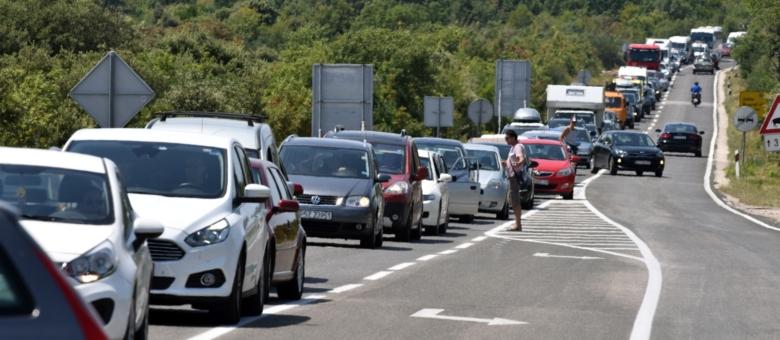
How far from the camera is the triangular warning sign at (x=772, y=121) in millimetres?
39250

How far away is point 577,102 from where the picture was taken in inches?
2859

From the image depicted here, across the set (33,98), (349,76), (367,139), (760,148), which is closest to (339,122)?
(349,76)

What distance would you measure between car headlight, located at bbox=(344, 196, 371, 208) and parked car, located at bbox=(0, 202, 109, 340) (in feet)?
60.8

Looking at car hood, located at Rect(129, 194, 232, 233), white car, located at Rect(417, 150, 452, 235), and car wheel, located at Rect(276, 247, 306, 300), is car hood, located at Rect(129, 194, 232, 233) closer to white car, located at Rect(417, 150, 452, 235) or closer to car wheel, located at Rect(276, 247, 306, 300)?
car wheel, located at Rect(276, 247, 306, 300)

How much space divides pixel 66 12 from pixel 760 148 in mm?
30619

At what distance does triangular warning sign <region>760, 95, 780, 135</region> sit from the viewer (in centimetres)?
3925

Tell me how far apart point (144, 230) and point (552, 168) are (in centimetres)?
3609

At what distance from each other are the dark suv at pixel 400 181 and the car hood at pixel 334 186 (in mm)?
1911

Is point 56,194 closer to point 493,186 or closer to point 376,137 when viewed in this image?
point 376,137

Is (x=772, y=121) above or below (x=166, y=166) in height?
below

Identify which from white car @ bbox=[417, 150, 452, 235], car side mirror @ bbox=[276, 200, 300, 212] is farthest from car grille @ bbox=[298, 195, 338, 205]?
car side mirror @ bbox=[276, 200, 300, 212]

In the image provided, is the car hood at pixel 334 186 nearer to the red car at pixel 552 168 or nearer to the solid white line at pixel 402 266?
the solid white line at pixel 402 266

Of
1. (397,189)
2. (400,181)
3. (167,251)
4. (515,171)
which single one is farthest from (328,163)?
(167,251)

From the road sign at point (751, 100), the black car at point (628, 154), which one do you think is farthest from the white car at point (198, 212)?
the road sign at point (751, 100)
